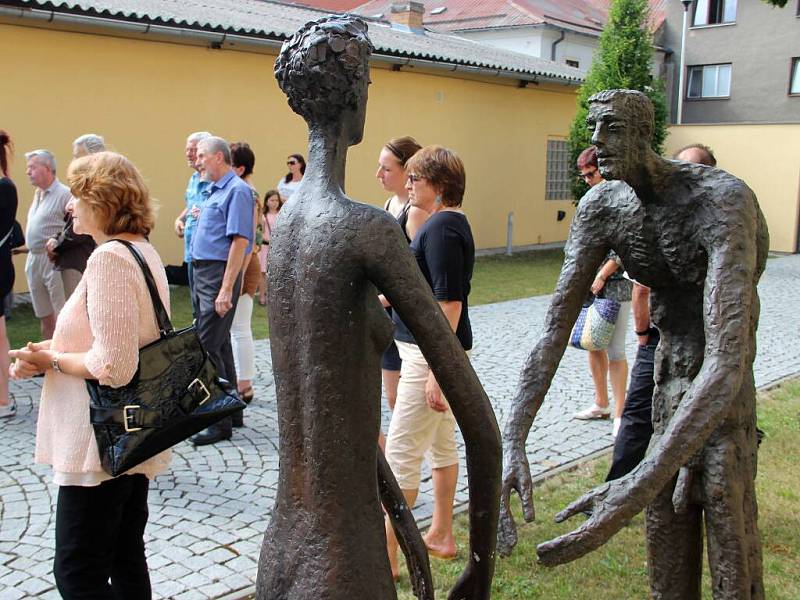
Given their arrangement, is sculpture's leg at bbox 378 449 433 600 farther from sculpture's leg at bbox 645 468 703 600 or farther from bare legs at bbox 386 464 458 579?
bare legs at bbox 386 464 458 579

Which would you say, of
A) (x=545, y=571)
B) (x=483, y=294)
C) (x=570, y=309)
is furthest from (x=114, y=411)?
(x=483, y=294)

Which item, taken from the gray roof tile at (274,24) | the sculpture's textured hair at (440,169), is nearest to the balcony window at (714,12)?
the gray roof tile at (274,24)

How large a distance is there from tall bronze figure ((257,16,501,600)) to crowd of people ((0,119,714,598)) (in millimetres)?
209

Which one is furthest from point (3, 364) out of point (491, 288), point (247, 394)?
point (491, 288)

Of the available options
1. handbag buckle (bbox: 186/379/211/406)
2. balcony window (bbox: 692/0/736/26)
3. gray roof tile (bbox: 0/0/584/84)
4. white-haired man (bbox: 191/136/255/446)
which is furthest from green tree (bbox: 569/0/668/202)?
handbag buckle (bbox: 186/379/211/406)

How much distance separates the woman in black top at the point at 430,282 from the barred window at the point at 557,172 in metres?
17.6

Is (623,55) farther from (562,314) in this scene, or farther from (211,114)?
(562,314)

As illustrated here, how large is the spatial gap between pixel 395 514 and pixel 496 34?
29.4 meters

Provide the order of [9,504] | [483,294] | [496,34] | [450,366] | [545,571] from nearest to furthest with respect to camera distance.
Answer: [450,366] → [545,571] → [9,504] → [483,294] → [496,34]

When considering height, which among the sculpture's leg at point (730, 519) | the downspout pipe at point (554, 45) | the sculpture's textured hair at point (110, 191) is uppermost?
the downspout pipe at point (554, 45)

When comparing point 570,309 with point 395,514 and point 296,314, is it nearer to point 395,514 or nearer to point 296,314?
point 395,514

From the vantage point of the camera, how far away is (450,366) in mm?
1900

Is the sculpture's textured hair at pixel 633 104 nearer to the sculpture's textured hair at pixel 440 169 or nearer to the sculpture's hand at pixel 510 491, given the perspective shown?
the sculpture's hand at pixel 510 491

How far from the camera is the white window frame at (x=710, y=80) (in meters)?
31.6
